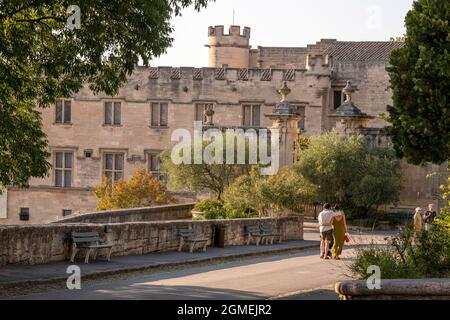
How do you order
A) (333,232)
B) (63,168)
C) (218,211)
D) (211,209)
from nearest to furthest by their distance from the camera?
(333,232)
(218,211)
(211,209)
(63,168)

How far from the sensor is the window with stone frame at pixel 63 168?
54000 mm

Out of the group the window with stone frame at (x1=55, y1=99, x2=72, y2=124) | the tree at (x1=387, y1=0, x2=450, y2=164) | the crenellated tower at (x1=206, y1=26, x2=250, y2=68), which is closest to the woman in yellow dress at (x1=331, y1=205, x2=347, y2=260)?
the tree at (x1=387, y1=0, x2=450, y2=164)

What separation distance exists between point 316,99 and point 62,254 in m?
32.2

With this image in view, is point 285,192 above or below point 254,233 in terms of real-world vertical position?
above

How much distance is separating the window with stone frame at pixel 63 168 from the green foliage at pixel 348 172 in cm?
1715

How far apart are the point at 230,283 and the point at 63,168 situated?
3581 centimetres

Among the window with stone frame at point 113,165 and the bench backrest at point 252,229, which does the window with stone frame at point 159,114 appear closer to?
the window with stone frame at point 113,165

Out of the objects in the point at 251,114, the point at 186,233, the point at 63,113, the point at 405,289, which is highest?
the point at 251,114

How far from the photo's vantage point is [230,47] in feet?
228

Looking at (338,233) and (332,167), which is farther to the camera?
(332,167)

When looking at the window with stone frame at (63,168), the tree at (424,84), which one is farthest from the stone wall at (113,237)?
the window with stone frame at (63,168)

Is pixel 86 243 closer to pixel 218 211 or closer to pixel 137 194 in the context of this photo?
pixel 218 211

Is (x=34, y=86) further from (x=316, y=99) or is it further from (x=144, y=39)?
(x=316, y=99)

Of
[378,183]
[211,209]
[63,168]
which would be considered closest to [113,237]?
[211,209]
